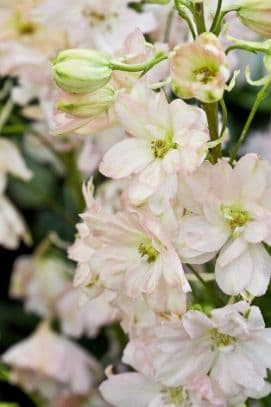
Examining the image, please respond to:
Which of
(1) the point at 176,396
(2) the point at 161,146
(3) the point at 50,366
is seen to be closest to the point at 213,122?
(2) the point at 161,146

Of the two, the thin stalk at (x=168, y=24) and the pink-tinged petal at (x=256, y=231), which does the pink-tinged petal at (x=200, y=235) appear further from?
the thin stalk at (x=168, y=24)

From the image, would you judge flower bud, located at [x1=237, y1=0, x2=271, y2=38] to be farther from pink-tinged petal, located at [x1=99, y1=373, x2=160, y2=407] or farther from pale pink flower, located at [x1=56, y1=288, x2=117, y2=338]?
pale pink flower, located at [x1=56, y1=288, x2=117, y2=338]

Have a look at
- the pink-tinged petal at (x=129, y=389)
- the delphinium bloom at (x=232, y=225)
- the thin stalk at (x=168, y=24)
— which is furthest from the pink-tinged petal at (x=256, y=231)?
the thin stalk at (x=168, y=24)

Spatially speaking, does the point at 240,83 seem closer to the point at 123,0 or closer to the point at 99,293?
the point at 123,0

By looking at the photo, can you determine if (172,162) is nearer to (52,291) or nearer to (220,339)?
(220,339)

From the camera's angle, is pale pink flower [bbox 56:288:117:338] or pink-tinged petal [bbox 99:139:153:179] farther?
pale pink flower [bbox 56:288:117:338]

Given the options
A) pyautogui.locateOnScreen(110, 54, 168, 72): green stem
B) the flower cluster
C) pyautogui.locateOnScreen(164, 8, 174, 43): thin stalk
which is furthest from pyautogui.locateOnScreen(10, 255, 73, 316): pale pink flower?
pyautogui.locateOnScreen(110, 54, 168, 72): green stem
